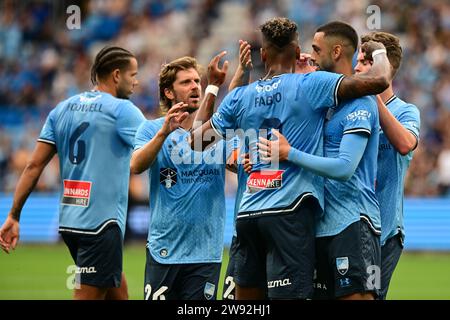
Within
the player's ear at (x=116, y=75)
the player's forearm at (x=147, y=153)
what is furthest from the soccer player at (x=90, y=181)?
the player's forearm at (x=147, y=153)

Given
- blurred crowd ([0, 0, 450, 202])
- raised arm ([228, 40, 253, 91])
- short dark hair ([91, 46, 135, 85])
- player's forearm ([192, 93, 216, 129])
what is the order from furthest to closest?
blurred crowd ([0, 0, 450, 202]), short dark hair ([91, 46, 135, 85]), player's forearm ([192, 93, 216, 129]), raised arm ([228, 40, 253, 91])

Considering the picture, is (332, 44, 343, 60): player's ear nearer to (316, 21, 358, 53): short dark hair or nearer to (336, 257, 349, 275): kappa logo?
(316, 21, 358, 53): short dark hair

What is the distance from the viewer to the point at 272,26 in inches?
263

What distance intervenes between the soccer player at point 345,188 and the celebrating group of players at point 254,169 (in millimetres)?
10

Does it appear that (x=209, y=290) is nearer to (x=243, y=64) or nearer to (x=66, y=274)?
(x=243, y=64)

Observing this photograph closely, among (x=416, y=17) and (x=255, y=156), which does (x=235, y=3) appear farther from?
(x=255, y=156)

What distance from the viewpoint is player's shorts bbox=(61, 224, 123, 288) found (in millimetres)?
8047

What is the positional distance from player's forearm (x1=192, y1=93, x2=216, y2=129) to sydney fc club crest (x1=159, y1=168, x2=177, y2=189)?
519mm

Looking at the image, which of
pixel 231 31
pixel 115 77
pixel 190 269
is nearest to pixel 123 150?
pixel 115 77

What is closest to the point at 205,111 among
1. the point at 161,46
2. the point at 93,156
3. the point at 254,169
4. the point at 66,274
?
the point at 254,169

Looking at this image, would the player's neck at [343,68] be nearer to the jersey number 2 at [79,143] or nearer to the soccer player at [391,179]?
the soccer player at [391,179]

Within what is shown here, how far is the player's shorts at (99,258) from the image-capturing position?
26.4 ft

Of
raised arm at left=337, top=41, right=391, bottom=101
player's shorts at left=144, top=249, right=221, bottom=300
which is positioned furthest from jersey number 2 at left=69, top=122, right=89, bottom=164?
raised arm at left=337, top=41, right=391, bottom=101
